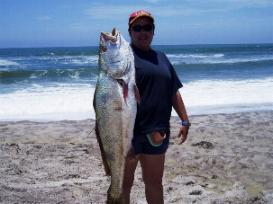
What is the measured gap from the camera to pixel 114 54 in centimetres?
244

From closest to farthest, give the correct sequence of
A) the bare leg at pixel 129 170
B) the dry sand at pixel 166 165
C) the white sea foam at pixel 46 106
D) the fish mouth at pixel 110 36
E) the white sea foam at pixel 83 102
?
the fish mouth at pixel 110 36, the bare leg at pixel 129 170, the dry sand at pixel 166 165, the white sea foam at pixel 46 106, the white sea foam at pixel 83 102

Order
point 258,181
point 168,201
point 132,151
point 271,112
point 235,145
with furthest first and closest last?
point 271,112 < point 235,145 < point 258,181 < point 168,201 < point 132,151

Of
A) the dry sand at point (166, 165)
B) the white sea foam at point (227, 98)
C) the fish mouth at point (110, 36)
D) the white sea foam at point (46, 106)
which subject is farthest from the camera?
the white sea foam at point (227, 98)

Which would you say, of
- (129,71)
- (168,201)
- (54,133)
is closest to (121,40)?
(129,71)

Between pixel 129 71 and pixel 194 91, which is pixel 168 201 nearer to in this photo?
pixel 129 71

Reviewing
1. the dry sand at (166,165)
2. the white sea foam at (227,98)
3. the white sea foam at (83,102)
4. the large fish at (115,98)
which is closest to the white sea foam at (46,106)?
the white sea foam at (83,102)

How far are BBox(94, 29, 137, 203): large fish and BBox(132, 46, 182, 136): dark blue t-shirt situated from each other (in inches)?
13.6

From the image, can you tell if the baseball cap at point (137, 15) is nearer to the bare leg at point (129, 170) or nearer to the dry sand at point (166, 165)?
the bare leg at point (129, 170)

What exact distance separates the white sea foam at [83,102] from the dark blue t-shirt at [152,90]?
6.39 meters

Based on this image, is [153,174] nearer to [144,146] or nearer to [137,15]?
[144,146]

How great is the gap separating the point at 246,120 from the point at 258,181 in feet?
11.5

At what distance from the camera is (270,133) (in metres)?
7.43

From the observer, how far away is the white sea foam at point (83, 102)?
9898mm

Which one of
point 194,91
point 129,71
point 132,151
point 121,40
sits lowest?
point 194,91
